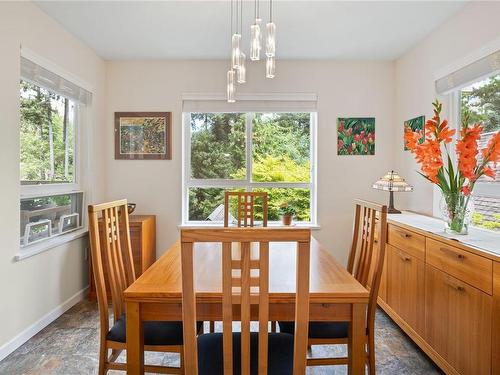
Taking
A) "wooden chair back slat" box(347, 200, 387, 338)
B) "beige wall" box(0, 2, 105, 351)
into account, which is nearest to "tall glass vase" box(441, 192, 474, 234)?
"wooden chair back slat" box(347, 200, 387, 338)

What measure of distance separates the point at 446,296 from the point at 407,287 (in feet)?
1.63

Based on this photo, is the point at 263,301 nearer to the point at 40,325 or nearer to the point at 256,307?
the point at 256,307

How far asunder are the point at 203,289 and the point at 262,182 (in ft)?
8.41

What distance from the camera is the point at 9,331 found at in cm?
230

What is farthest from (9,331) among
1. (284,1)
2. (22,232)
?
(284,1)

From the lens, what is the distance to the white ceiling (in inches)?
101

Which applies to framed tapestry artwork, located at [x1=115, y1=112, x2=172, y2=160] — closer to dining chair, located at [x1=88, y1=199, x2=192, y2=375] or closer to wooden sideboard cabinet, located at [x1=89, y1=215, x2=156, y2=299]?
wooden sideboard cabinet, located at [x1=89, y1=215, x2=156, y2=299]

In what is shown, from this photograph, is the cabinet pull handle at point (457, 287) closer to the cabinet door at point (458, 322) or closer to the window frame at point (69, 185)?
the cabinet door at point (458, 322)

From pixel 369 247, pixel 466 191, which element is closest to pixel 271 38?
pixel 369 247

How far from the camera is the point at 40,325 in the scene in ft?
8.63

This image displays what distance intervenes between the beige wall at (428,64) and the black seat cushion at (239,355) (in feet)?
7.26

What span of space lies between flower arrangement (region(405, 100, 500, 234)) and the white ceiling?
3.53 ft

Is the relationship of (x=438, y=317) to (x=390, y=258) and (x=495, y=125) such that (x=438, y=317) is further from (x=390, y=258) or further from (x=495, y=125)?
(x=495, y=125)

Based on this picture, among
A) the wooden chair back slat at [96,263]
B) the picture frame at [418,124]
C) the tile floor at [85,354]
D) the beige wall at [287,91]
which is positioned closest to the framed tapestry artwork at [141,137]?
the beige wall at [287,91]
